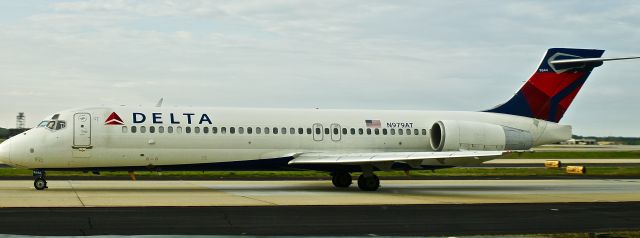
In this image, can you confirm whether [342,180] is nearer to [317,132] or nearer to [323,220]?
[317,132]

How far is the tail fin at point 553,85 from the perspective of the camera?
33.7 metres

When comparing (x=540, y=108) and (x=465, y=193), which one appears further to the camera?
(x=540, y=108)

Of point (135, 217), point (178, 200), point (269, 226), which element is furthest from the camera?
point (178, 200)

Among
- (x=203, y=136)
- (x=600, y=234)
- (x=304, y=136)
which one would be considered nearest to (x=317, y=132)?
(x=304, y=136)

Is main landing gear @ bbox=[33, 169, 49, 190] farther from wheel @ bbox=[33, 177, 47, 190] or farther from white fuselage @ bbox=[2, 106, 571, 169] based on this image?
white fuselage @ bbox=[2, 106, 571, 169]

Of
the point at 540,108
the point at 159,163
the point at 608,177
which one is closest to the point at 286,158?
the point at 159,163

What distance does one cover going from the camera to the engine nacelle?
31.4 m

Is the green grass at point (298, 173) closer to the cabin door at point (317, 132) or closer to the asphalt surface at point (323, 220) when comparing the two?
the cabin door at point (317, 132)

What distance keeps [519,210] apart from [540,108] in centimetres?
1410

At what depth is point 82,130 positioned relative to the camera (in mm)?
27891

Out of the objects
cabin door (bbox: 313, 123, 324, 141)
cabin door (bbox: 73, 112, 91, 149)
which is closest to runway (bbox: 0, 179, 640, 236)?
cabin door (bbox: 73, 112, 91, 149)

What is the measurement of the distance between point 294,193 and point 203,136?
12.9 feet

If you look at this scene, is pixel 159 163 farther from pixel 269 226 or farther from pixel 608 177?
pixel 608 177

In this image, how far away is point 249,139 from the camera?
96.8 feet
